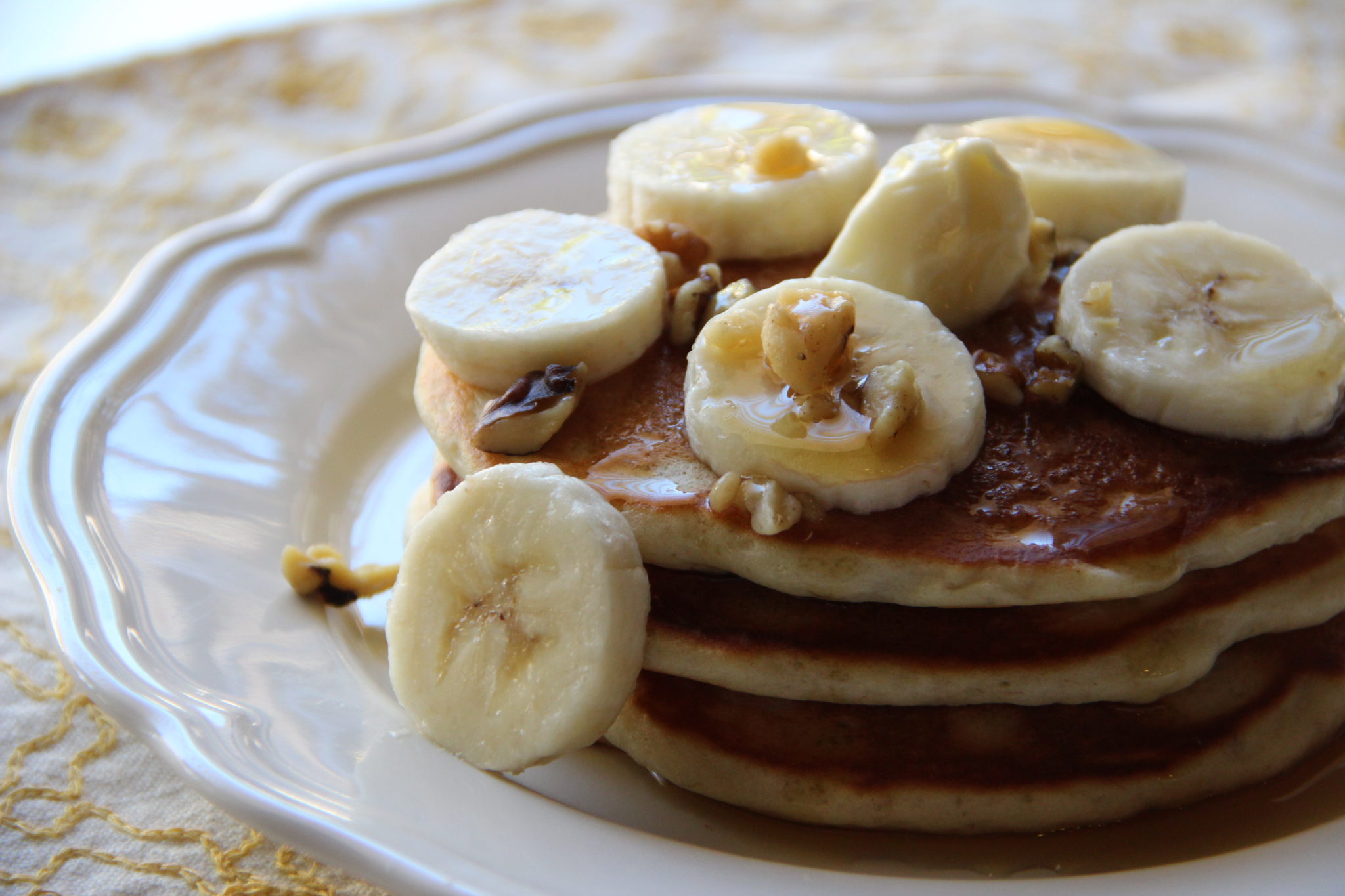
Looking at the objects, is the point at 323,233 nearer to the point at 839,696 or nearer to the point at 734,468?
the point at 734,468

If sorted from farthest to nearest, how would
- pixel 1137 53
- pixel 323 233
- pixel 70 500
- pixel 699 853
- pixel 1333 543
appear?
pixel 1137 53, pixel 323 233, pixel 70 500, pixel 1333 543, pixel 699 853

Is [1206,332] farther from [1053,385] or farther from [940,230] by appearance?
[940,230]

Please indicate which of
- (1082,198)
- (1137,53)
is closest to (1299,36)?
(1137,53)

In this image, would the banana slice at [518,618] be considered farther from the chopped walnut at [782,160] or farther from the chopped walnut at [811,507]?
the chopped walnut at [782,160]

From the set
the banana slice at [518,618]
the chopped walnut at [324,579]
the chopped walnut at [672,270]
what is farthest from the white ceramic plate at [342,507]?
the chopped walnut at [672,270]

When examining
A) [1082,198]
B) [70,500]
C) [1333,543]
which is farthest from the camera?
[1082,198]
